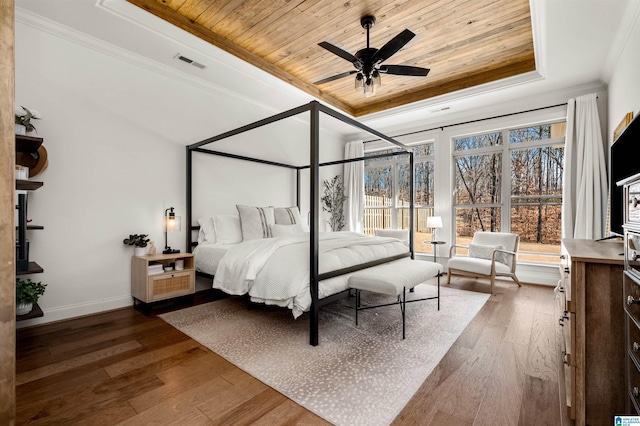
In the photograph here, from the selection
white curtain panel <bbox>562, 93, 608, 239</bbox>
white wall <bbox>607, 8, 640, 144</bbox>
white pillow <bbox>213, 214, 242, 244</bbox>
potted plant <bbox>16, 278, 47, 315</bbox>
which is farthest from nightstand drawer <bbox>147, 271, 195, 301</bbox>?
white curtain panel <bbox>562, 93, 608, 239</bbox>

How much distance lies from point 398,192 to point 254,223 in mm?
3333

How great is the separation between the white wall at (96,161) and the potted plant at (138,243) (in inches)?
3.4

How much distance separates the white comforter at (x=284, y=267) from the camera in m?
2.44

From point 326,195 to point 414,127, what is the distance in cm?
216

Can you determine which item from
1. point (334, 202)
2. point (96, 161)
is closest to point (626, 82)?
point (334, 202)

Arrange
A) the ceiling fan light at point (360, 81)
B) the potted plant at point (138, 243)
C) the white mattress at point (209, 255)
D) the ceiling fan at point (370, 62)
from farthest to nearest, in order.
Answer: the white mattress at point (209, 255) → the potted plant at point (138, 243) → the ceiling fan light at point (360, 81) → the ceiling fan at point (370, 62)

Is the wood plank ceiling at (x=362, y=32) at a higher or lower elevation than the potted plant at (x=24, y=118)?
higher

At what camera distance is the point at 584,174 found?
3.84 meters

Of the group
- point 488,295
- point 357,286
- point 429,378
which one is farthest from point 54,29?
point 488,295

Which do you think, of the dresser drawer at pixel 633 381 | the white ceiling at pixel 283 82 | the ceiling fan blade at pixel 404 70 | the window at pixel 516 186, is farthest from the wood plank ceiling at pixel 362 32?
the dresser drawer at pixel 633 381

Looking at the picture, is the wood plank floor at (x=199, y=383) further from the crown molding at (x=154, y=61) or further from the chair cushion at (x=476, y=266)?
the crown molding at (x=154, y=61)

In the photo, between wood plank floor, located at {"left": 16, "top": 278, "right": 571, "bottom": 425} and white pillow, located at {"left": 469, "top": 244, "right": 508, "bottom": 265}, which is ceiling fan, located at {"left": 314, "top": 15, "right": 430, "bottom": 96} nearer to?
wood plank floor, located at {"left": 16, "top": 278, "right": 571, "bottom": 425}

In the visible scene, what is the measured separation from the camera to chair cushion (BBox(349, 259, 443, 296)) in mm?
2452

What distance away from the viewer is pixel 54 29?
2787 mm
